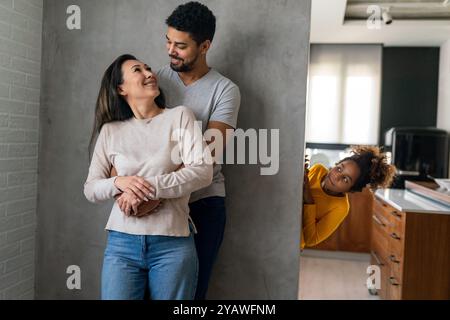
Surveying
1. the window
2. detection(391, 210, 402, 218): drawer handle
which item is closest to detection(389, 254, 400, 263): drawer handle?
detection(391, 210, 402, 218): drawer handle

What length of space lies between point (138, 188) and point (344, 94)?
11.8ft

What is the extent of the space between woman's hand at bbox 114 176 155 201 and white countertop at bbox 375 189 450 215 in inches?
65.8

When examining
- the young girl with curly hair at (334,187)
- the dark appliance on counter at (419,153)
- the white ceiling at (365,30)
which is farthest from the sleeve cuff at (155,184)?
the dark appliance on counter at (419,153)

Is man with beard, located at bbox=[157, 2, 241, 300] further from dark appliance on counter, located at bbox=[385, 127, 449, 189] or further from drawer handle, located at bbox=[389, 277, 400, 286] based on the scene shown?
dark appliance on counter, located at bbox=[385, 127, 449, 189]

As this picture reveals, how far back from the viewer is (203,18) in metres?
1.57

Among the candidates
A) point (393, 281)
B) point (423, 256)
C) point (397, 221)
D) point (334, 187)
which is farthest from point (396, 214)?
point (334, 187)

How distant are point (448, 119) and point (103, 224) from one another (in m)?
3.49

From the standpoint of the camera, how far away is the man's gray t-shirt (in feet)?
5.22

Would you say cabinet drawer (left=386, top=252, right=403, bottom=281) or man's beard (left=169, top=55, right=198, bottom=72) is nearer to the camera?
man's beard (left=169, top=55, right=198, bottom=72)

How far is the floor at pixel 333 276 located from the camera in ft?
9.82

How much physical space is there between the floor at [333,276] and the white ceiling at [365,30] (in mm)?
2156

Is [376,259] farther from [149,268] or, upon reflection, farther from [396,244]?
[149,268]

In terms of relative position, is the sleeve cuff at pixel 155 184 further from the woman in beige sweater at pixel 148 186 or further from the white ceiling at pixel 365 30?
the white ceiling at pixel 365 30
